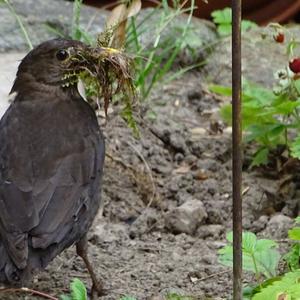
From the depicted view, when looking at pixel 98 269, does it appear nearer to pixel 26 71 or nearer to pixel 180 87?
pixel 26 71

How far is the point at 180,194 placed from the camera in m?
5.19

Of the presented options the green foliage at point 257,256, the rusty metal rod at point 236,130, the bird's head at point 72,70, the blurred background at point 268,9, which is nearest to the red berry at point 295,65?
the bird's head at point 72,70

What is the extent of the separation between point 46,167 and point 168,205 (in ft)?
3.42

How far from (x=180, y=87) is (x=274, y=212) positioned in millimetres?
1277

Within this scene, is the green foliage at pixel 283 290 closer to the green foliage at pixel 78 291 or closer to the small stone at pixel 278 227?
the green foliage at pixel 78 291

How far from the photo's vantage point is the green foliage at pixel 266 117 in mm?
5017

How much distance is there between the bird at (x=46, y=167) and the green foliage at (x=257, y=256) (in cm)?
55

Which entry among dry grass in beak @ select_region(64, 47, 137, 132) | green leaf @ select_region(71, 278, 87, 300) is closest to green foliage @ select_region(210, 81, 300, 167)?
dry grass in beak @ select_region(64, 47, 137, 132)

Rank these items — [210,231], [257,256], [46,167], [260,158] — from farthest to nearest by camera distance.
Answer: [260,158], [210,231], [46,167], [257,256]

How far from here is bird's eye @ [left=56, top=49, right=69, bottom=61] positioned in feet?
15.3

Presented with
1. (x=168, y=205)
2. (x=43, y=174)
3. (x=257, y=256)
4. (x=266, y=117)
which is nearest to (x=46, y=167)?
(x=43, y=174)

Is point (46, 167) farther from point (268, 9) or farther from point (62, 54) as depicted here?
point (268, 9)

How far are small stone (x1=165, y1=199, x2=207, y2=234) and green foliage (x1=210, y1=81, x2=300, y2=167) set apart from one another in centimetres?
45

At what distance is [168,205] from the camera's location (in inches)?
202
